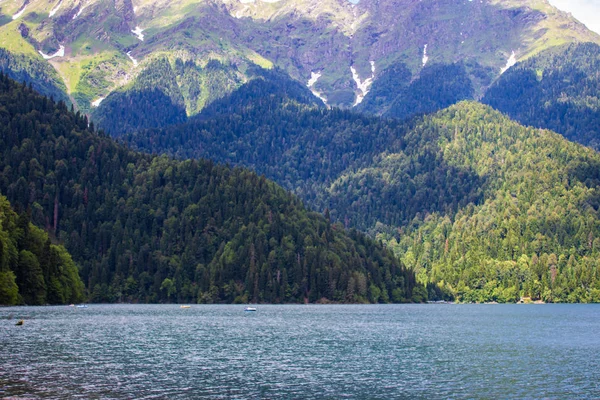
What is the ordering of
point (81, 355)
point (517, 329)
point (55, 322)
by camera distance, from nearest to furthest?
point (81, 355) < point (55, 322) < point (517, 329)

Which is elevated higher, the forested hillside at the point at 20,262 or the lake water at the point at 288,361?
the forested hillside at the point at 20,262

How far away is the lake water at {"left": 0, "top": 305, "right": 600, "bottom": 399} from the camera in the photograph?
79.1 m

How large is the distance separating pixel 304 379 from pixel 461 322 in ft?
366

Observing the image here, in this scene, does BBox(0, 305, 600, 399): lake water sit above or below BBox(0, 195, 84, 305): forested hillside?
below

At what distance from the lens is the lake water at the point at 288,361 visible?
79.1 m

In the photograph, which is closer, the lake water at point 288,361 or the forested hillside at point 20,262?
the lake water at point 288,361

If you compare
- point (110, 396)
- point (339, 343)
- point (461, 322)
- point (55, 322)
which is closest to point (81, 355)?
point (110, 396)

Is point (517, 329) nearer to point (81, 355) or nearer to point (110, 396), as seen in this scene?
point (81, 355)

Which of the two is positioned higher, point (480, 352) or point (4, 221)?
point (4, 221)

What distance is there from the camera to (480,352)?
383 ft

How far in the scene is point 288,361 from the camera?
101625 millimetres

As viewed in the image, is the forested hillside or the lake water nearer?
the lake water

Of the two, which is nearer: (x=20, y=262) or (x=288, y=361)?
(x=288, y=361)

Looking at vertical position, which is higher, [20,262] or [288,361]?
[20,262]
